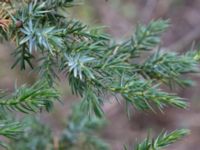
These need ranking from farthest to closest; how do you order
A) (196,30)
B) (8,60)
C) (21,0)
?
(196,30), (8,60), (21,0)

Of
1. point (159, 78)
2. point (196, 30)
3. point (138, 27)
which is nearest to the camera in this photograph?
point (159, 78)

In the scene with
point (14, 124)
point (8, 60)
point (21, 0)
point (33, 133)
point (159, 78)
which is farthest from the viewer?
point (8, 60)

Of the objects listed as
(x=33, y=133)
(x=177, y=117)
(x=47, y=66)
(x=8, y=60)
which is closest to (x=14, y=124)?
(x=47, y=66)

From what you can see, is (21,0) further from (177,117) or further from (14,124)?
(177,117)

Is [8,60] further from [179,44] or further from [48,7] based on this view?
[48,7]

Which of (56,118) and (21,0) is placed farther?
(56,118)

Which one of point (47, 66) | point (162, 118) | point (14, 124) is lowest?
point (162, 118)

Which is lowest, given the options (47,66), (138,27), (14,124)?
(14,124)

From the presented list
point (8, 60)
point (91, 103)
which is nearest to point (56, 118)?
point (8, 60)

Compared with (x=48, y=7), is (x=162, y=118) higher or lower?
lower
